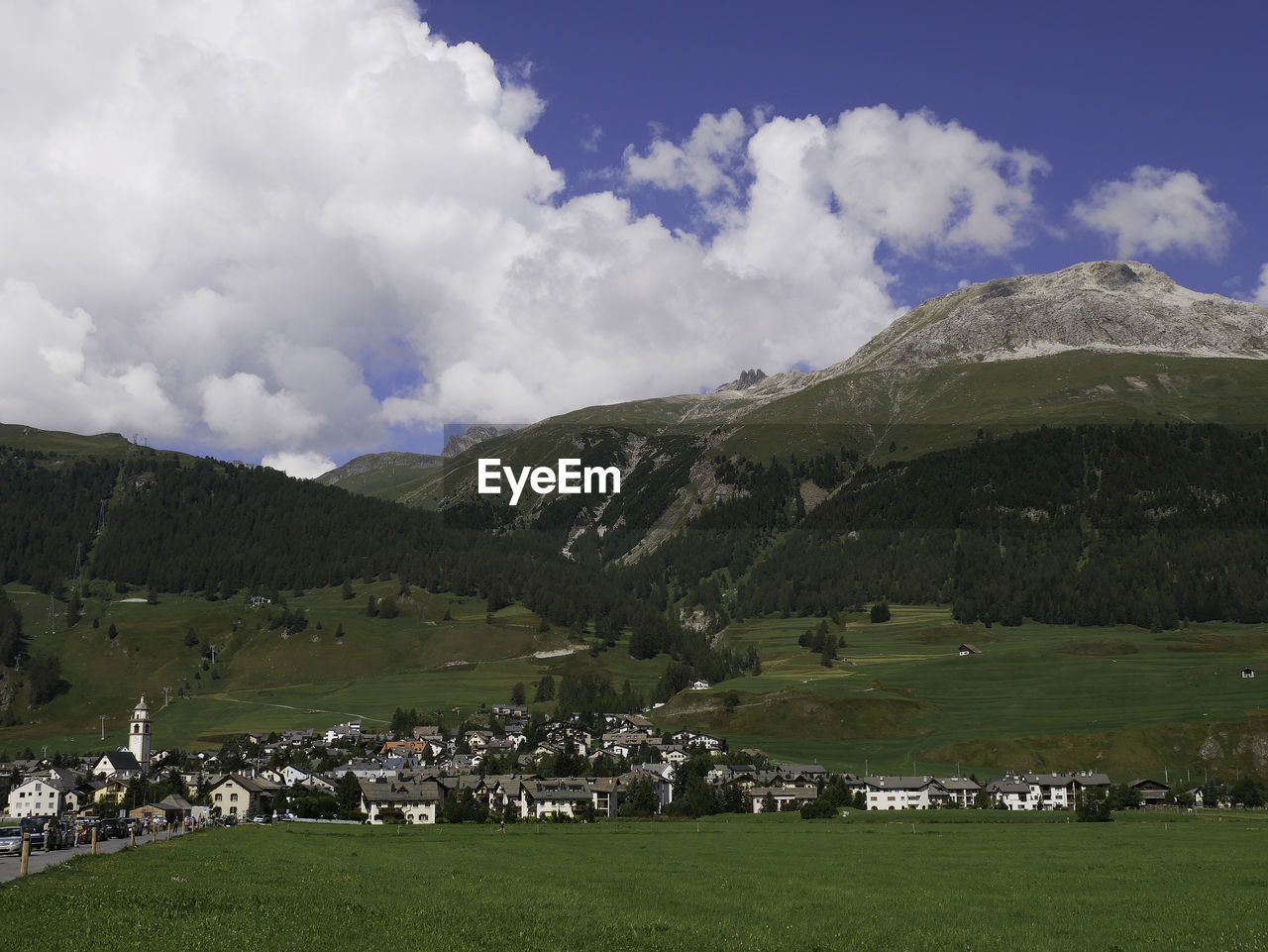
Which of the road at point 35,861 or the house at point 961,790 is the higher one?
the road at point 35,861

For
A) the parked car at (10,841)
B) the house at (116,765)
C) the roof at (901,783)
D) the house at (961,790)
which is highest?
the parked car at (10,841)

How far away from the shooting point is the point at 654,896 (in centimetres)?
4100

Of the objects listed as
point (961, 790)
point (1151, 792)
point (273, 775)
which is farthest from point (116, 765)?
point (1151, 792)

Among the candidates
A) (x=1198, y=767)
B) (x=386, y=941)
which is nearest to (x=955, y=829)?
(x=386, y=941)

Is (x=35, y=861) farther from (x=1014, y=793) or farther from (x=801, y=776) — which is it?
(x=1014, y=793)

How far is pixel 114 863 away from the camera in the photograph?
4247 centimetres

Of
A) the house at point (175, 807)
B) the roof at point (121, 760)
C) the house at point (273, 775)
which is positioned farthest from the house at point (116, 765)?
the house at point (175, 807)

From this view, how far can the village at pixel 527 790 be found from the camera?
430 ft

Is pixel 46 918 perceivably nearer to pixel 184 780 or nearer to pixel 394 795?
pixel 394 795

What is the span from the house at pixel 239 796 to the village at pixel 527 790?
0.20 metres

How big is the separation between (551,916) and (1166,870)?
36540 millimetres

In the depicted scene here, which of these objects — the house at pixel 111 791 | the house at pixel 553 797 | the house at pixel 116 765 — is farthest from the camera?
the house at pixel 116 765

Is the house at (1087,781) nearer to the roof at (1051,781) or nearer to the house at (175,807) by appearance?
the roof at (1051,781)

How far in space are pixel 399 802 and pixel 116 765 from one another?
8488 centimetres
